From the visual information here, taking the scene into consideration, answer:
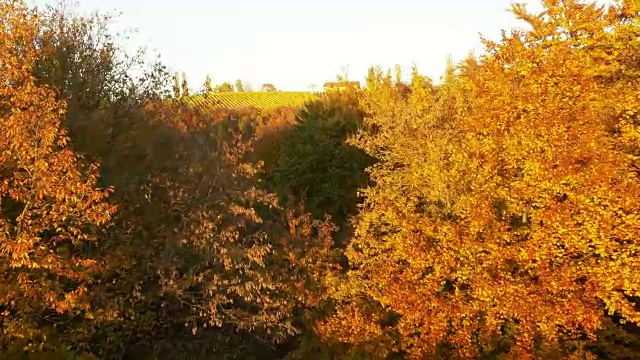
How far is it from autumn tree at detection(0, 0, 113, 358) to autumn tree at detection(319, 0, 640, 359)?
7921 mm

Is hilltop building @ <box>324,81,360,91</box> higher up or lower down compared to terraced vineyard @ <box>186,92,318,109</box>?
lower down

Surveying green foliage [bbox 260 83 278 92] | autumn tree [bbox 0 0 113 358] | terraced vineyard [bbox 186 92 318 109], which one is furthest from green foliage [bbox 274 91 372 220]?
green foliage [bbox 260 83 278 92]

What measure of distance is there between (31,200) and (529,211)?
449 inches

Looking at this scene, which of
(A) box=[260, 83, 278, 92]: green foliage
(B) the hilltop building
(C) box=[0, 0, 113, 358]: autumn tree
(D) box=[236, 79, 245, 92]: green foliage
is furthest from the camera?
(D) box=[236, 79, 245, 92]: green foliage

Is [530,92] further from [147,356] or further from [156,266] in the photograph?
[147,356]

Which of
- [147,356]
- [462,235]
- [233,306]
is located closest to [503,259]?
[462,235]

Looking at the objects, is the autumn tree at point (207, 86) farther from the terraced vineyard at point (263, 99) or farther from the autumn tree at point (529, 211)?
the terraced vineyard at point (263, 99)

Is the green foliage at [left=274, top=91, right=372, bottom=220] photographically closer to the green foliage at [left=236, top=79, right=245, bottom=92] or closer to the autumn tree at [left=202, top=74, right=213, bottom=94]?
the autumn tree at [left=202, top=74, right=213, bottom=94]

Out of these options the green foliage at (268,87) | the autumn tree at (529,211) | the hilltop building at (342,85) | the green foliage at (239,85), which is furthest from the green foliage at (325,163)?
the green foliage at (239,85)

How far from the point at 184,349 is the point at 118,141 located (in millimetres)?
6309

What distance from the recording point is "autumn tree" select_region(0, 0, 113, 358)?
35.0 ft

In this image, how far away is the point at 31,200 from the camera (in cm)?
1125

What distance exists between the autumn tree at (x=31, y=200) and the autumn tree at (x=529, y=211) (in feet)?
26.0

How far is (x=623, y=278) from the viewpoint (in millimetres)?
12008
